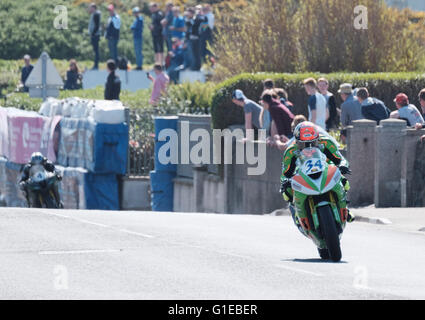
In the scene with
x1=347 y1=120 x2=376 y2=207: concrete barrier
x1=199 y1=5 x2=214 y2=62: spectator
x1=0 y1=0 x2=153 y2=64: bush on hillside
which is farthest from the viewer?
x1=0 y1=0 x2=153 y2=64: bush on hillside

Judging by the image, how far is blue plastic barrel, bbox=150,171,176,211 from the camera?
89.9 feet

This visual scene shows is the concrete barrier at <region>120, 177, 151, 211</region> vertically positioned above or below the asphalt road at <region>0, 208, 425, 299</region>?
below

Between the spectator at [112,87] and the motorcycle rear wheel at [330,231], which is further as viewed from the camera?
the spectator at [112,87]

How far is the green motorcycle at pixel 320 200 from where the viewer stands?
12.5 meters

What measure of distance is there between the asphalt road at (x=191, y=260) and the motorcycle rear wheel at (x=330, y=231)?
0.56 ft

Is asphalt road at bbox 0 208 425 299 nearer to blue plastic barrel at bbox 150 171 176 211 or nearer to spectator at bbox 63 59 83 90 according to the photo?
blue plastic barrel at bbox 150 171 176 211

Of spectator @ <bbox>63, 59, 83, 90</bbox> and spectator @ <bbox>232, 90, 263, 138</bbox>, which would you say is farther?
spectator @ <bbox>63, 59, 83, 90</bbox>

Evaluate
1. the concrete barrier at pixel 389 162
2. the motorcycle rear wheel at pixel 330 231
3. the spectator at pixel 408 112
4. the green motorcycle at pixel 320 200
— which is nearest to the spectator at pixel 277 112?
the concrete barrier at pixel 389 162

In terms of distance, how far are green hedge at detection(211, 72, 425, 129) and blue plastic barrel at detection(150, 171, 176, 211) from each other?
2507mm

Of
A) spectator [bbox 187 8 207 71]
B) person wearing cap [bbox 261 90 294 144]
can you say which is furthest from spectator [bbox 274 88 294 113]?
spectator [bbox 187 8 207 71]

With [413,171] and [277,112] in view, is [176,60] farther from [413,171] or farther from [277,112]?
[413,171]

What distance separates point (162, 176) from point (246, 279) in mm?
16296

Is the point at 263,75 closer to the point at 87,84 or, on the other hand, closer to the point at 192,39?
the point at 192,39

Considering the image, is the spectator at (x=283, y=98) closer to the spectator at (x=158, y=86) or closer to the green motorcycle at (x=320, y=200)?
the spectator at (x=158, y=86)
